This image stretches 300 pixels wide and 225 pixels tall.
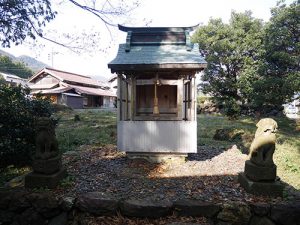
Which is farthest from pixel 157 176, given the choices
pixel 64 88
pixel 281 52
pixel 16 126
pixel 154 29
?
pixel 64 88

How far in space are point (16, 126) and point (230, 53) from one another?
21924mm

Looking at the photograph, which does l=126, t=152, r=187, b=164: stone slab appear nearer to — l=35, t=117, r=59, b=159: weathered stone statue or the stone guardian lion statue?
the stone guardian lion statue

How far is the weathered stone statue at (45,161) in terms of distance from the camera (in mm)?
5766

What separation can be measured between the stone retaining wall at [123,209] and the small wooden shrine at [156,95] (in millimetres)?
2633

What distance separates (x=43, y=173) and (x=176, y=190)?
2770 mm

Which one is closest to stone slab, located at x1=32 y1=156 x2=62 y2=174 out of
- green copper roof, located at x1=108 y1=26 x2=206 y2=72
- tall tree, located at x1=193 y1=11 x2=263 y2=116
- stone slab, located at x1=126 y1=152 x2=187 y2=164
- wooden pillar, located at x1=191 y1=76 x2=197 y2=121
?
stone slab, located at x1=126 y1=152 x2=187 y2=164

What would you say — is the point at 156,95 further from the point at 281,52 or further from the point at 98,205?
the point at 281,52

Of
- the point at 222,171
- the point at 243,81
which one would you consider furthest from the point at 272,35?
the point at 222,171

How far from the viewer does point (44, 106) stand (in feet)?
30.1

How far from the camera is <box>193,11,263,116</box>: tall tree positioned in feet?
79.7

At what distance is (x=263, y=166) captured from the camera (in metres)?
5.45

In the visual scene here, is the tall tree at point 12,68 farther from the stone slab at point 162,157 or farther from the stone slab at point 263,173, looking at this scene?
the stone slab at point 263,173

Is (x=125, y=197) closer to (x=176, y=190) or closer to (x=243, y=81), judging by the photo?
(x=176, y=190)

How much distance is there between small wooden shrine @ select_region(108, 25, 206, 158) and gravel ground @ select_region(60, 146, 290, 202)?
1.80 ft
